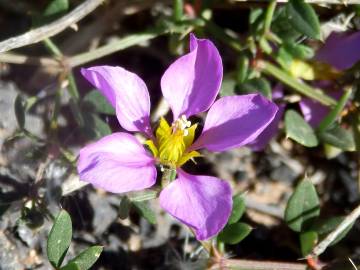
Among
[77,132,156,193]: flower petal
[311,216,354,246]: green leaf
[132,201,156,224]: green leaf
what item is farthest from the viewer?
[311,216,354,246]: green leaf

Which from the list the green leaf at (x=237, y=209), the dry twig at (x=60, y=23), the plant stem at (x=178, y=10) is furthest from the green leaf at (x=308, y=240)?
the dry twig at (x=60, y=23)

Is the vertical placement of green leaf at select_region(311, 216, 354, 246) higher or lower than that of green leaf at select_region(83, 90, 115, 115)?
lower

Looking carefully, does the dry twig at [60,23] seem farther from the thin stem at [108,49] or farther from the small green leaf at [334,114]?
the small green leaf at [334,114]

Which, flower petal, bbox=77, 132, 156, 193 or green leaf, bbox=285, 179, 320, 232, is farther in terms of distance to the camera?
green leaf, bbox=285, 179, 320, 232

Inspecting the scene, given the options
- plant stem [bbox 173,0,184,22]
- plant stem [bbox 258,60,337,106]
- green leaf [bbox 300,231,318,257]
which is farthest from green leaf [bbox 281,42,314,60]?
green leaf [bbox 300,231,318,257]

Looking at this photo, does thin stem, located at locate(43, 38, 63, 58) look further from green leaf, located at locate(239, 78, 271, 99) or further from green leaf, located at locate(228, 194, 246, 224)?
green leaf, located at locate(228, 194, 246, 224)

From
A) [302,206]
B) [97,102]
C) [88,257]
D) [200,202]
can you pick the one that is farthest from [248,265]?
[97,102]

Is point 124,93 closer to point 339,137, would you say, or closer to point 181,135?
point 181,135
